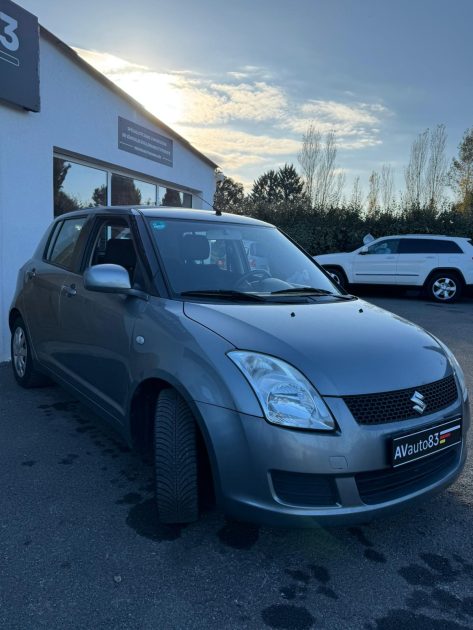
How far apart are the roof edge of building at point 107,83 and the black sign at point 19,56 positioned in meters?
Answer: 0.36

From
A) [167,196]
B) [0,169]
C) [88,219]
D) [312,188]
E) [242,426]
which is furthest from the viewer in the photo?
[312,188]

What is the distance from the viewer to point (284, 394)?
2.14 meters

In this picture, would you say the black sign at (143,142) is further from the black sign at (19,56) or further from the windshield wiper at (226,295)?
the windshield wiper at (226,295)

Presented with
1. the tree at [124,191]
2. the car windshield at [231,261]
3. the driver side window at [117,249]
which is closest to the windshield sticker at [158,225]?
the car windshield at [231,261]

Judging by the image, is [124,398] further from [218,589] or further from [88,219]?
[88,219]

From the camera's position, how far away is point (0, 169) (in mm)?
5871

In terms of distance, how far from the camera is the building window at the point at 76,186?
7.34 metres

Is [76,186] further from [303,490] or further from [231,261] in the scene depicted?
[303,490]

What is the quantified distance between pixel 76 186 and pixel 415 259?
356 inches

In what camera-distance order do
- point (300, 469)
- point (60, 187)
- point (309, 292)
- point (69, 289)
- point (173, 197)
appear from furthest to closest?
point (173, 197) < point (60, 187) < point (69, 289) < point (309, 292) < point (300, 469)

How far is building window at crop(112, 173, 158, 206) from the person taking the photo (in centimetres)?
865

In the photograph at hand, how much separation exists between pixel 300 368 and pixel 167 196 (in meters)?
8.83

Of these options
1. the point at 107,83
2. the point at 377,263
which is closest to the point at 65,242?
the point at 107,83

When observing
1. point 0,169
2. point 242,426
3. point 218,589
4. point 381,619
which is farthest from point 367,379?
point 0,169
